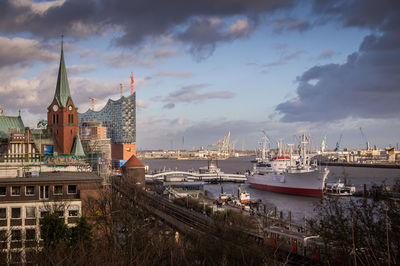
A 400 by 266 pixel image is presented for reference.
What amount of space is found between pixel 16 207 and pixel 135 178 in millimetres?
36064

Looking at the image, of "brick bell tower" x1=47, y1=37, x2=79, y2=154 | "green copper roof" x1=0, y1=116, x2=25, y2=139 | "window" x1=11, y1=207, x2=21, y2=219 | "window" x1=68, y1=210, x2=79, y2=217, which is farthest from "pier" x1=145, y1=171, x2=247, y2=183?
"window" x1=11, y1=207, x2=21, y2=219

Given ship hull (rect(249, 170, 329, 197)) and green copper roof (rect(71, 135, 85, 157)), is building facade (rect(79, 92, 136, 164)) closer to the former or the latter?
ship hull (rect(249, 170, 329, 197))

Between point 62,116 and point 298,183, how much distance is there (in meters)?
35.0

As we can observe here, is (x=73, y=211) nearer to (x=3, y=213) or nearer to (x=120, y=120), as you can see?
(x=3, y=213)

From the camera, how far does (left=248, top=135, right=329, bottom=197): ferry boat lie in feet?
178

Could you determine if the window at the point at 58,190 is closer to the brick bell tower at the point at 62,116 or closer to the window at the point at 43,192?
the window at the point at 43,192

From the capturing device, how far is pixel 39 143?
47.2 metres

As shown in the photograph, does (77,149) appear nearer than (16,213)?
No

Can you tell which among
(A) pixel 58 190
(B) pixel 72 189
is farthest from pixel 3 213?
(B) pixel 72 189

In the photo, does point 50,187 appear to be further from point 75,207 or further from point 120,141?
point 120,141

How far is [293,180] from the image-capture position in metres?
57.5

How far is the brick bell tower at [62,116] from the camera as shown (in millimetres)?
48750

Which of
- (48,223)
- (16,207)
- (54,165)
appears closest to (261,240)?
(48,223)

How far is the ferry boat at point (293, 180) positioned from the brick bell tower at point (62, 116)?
1267 inches
